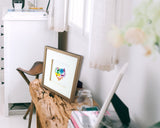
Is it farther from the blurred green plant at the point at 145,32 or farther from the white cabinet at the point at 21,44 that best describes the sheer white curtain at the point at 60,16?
the blurred green plant at the point at 145,32

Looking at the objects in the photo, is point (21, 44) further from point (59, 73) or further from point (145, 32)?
point (145, 32)

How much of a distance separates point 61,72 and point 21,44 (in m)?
1.12

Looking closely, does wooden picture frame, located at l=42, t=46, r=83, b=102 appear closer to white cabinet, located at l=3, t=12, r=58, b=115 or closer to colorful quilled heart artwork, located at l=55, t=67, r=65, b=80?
colorful quilled heart artwork, located at l=55, t=67, r=65, b=80

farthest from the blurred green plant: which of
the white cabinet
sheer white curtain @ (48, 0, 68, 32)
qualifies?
the white cabinet

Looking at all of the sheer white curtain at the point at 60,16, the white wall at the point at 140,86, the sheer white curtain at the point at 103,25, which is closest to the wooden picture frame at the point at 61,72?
the white wall at the point at 140,86

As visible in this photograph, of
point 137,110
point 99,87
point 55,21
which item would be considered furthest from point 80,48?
point 137,110

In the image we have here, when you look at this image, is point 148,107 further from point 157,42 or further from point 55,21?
point 55,21

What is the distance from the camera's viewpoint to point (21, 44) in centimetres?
310

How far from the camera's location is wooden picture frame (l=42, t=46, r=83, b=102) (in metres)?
1.96

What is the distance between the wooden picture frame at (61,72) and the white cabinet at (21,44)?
31.6 inches

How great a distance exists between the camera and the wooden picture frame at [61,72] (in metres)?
1.96

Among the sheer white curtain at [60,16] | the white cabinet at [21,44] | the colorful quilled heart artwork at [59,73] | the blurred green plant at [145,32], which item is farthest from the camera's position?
the white cabinet at [21,44]

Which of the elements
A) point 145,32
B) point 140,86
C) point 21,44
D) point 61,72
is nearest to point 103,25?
point 140,86

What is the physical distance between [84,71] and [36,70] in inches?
22.7
